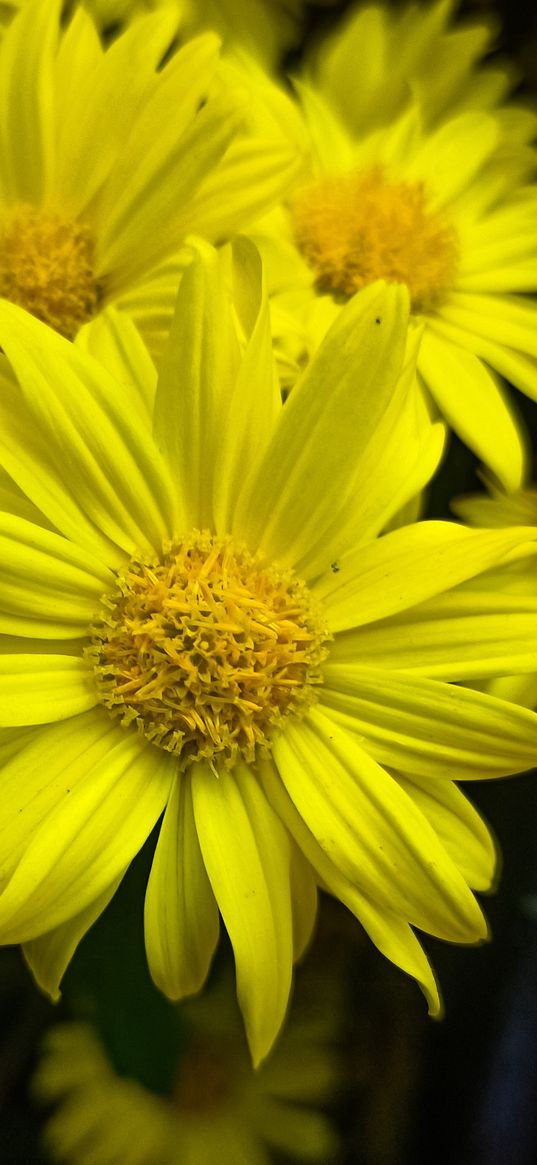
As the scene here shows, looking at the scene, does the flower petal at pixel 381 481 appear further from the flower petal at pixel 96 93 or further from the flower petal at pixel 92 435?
the flower petal at pixel 96 93

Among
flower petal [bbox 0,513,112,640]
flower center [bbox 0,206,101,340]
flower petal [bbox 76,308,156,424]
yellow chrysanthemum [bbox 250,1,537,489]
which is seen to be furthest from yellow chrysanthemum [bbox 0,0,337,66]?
flower petal [bbox 0,513,112,640]

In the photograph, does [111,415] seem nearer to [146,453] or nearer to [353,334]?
[146,453]

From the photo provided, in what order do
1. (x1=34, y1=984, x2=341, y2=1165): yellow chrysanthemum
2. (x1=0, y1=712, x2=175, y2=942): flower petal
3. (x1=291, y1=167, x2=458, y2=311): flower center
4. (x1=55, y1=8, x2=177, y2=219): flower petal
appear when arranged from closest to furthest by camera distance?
(x1=0, y1=712, x2=175, y2=942): flower petal < (x1=55, y1=8, x2=177, y2=219): flower petal < (x1=291, y1=167, x2=458, y2=311): flower center < (x1=34, y1=984, x2=341, y2=1165): yellow chrysanthemum

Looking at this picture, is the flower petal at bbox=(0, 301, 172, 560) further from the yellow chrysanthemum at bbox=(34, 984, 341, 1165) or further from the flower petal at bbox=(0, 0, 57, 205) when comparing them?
the yellow chrysanthemum at bbox=(34, 984, 341, 1165)

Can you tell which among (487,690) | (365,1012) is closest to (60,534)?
(487,690)

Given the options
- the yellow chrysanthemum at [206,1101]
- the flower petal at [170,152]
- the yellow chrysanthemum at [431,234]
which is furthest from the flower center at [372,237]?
the yellow chrysanthemum at [206,1101]

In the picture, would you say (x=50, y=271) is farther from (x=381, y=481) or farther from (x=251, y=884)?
(x=251, y=884)

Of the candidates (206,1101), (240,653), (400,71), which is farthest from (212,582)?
(206,1101)

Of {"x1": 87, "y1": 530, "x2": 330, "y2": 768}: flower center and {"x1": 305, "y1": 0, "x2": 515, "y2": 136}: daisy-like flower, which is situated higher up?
{"x1": 305, "y1": 0, "x2": 515, "y2": 136}: daisy-like flower
